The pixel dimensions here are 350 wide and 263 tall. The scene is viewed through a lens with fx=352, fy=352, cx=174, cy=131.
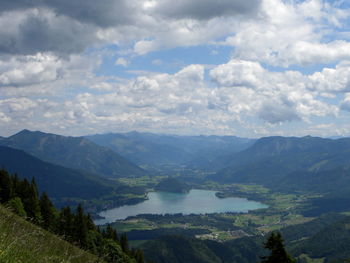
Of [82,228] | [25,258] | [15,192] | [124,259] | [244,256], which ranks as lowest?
[244,256]

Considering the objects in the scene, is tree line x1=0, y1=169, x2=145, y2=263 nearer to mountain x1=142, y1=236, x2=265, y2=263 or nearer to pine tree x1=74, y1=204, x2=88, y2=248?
pine tree x1=74, y1=204, x2=88, y2=248

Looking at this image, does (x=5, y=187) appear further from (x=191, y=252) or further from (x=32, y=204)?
(x=191, y=252)

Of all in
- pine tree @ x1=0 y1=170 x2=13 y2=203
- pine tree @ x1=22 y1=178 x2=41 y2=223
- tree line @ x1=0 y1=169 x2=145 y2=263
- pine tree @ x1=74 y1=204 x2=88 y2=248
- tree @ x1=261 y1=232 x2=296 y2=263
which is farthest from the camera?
pine tree @ x1=0 y1=170 x2=13 y2=203

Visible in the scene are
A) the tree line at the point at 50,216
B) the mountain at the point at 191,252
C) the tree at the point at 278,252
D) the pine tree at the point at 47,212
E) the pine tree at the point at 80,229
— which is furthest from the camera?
the mountain at the point at 191,252

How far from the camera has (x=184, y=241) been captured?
7141 inches

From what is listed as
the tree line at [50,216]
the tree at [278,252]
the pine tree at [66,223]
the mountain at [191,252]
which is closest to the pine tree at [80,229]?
the tree line at [50,216]

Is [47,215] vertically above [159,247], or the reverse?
[47,215]

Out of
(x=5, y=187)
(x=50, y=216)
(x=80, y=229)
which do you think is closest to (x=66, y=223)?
(x=80, y=229)

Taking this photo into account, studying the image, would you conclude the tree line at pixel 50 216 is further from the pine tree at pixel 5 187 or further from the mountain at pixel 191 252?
the mountain at pixel 191 252

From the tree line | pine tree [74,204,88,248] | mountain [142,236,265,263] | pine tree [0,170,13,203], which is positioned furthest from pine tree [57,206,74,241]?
mountain [142,236,265,263]

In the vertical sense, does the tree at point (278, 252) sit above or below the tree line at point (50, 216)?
above

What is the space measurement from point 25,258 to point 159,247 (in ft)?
560

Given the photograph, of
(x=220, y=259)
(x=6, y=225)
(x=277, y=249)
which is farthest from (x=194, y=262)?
(x=6, y=225)

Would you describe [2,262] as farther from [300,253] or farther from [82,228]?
[300,253]
